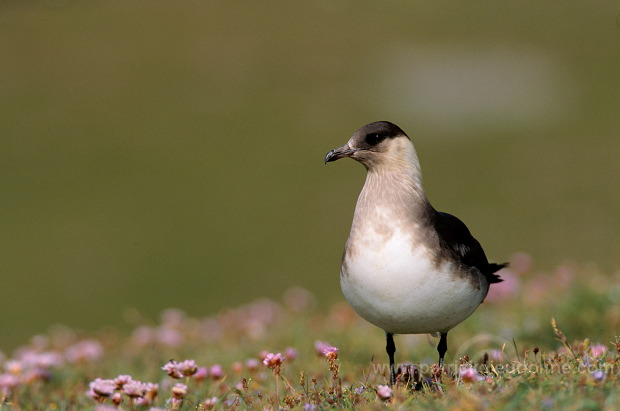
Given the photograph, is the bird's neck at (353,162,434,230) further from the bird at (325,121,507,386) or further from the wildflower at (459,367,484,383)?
the wildflower at (459,367,484,383)

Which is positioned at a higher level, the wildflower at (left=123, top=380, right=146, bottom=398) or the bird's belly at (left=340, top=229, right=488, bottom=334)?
the bird's belly at (left=340, top=229, right=488, bottom=334)

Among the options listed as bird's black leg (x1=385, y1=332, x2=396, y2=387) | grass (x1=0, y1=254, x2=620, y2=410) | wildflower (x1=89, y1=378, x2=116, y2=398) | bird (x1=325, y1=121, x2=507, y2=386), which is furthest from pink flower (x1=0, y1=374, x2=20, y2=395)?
bird's black leg (x1=385, y1=332, x2=396, y2=387)

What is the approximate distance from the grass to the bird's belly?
14.0 inches

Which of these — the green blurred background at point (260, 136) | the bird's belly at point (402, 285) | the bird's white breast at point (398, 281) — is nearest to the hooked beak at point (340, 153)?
the bird's white breast at point (398, 281)

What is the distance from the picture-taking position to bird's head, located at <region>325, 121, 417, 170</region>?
17.8ft

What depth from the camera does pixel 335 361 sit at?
6539 mm

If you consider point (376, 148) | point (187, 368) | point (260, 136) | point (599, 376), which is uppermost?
point (260, 136)

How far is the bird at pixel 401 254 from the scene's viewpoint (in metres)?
4.79

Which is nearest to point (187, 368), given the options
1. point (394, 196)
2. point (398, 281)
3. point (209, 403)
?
point (209, 403)

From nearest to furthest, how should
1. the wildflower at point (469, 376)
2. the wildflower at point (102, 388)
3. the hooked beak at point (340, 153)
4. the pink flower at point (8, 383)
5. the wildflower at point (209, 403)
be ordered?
1. the wildflower at point (469, 376)
2. the wildflower at point (102, 388)
3. the wildflower at point (209, 403)
4. the hooked beak at point (340, 153)
5. the pink flower at point (8, 383)

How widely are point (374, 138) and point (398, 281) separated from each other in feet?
3.79

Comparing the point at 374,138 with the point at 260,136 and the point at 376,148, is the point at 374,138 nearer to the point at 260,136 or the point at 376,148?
the point at 376,148

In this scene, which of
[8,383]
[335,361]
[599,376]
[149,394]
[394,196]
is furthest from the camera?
[335,361]

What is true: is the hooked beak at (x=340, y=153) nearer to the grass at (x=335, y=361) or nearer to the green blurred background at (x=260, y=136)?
the grass at (x=335, y=361)
